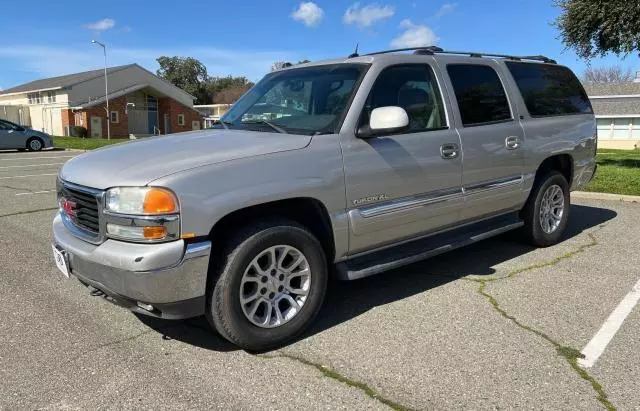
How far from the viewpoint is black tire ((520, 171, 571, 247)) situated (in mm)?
5707

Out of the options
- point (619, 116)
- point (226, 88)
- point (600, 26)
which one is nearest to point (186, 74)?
point (226, 88)

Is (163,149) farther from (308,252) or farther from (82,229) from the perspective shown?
(308,252)

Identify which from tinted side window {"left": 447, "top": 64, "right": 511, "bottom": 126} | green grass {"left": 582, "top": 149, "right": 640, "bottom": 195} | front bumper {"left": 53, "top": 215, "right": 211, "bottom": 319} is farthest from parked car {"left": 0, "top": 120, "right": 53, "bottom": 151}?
tinted side window {"left": 447, "top": 64, "right": 511, "bottom": 126}

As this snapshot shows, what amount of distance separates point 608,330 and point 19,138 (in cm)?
2499

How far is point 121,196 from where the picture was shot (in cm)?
318

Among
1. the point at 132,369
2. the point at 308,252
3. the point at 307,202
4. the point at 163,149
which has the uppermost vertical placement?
the point at 163,149

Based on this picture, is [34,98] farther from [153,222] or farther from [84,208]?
[153,222]

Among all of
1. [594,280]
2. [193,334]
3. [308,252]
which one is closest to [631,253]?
[594,280]

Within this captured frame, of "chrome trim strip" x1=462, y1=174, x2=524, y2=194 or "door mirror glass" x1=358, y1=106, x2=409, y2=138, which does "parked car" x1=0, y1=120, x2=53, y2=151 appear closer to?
"chrome trim strip" x1=462, y1=174, x2=524, y2=194

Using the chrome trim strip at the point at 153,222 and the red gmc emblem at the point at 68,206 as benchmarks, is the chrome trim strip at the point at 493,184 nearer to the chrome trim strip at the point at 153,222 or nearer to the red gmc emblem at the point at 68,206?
the chrome trim strip at the point at 153,222

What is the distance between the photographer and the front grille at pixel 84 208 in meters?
3.36

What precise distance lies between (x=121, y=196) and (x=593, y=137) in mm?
5564

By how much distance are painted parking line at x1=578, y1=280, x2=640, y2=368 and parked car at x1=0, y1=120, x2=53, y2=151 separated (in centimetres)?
2472

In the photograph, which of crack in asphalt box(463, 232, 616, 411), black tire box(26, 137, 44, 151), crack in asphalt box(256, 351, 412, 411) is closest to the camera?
crack in asphalt box(256, 351, 412, 411)
